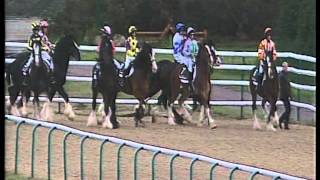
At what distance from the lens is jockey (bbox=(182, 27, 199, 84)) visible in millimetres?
15221

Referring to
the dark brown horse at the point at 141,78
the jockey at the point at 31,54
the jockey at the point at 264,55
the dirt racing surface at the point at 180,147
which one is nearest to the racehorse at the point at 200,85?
the dirt racing surface at the point at 180,147

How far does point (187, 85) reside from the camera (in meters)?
15.4

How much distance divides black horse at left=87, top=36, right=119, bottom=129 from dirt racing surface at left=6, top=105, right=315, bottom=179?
207 mm

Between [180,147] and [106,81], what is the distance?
2318 millimetres

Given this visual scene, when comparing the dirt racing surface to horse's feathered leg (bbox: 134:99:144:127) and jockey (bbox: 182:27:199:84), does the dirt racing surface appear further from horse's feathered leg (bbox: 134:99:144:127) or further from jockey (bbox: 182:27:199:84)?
jockey (bbox: 182:27:199:84)

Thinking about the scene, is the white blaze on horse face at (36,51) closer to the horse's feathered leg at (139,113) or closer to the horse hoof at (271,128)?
the horse's feathered leg at (139,113)

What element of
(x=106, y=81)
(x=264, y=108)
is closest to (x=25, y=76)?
(x=106, y=81)

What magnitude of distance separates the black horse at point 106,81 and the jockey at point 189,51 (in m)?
1.43

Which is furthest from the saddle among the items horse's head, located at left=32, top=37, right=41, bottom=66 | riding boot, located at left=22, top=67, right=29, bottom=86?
riding boot, located at left=22, top=67, right=29, bottom=86

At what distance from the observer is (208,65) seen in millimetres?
15039

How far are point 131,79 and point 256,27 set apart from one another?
56.1 ft

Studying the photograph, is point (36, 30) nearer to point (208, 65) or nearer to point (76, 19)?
point (208, 65)

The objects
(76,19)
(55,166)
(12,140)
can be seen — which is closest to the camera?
(55,166)

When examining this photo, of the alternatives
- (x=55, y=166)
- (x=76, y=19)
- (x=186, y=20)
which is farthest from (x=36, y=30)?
(x=186, y=20)
